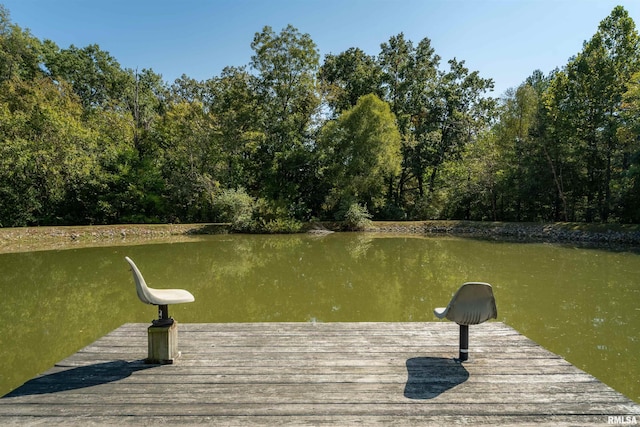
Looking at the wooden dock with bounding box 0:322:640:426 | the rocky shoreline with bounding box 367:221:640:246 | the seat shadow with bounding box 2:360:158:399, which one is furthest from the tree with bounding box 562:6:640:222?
the seat shadow with bounding box 2:360:158:399

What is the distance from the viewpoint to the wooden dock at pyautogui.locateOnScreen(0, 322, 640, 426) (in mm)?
2104

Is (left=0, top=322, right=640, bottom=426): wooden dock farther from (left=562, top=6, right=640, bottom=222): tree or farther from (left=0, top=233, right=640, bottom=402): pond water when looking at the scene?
(left=562, top=6, right=640, bottom=222): tree

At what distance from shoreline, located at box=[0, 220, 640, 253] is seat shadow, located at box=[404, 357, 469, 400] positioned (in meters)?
13.3

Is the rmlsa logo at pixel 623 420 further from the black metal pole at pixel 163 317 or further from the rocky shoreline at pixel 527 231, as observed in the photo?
the rocky shoreline at pixel 527 231

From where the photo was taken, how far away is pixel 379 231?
59.7ft

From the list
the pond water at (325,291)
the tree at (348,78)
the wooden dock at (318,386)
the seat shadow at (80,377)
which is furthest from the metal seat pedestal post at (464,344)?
the tree at (348,78)

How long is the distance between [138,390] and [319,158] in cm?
1772

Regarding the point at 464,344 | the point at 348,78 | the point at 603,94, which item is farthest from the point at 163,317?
the point at 348,78

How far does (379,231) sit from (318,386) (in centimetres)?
1602

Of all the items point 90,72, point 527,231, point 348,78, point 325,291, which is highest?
point 90,72

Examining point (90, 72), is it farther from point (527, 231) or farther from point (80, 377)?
point (80, 377)

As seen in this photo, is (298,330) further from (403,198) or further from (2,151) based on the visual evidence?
(403,198)

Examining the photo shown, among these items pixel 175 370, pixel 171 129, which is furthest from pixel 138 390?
pixel 171 129

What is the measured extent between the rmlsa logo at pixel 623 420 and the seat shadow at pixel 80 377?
2.92 meters
